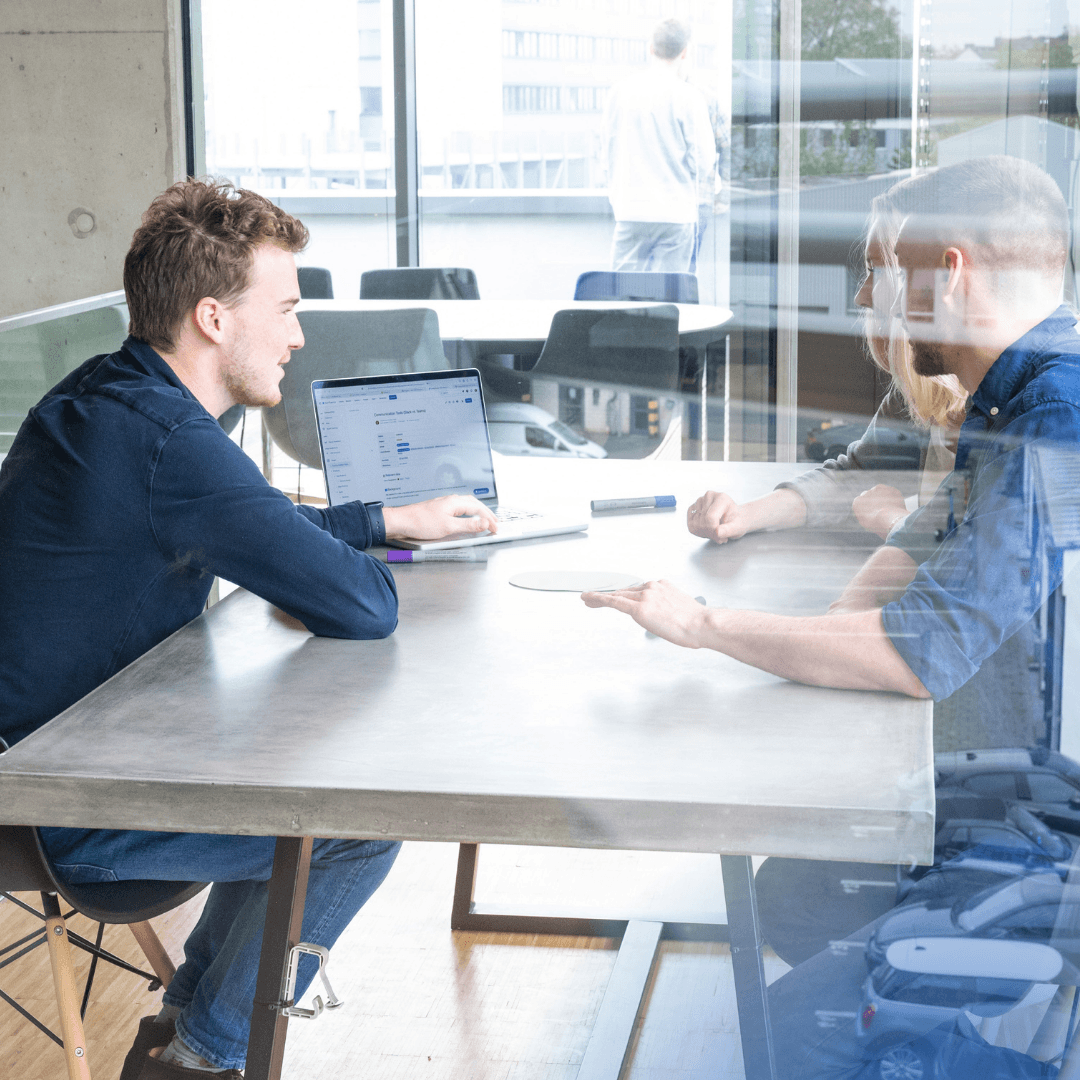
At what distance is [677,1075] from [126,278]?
1323 millimetres

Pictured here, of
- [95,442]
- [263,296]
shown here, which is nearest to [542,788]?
[95,442]

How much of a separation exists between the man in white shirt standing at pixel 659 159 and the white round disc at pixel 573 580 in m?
1.79

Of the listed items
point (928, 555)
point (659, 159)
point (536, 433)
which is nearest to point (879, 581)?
point (928, 555)

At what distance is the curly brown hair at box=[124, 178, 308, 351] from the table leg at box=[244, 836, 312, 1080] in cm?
69

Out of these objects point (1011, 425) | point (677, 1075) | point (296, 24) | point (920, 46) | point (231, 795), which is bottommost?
point (677, 1075)

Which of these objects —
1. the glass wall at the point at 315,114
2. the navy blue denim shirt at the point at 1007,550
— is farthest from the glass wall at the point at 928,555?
the glass wall at the point at 315,114

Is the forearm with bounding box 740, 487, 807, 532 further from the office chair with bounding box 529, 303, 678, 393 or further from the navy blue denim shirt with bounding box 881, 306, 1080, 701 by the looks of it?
the office chair with bounding box 529, 303, 678, 393

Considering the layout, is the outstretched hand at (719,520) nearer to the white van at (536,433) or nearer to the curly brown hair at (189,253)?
the curly brown hair at (189,253)

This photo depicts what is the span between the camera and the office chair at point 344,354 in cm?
347

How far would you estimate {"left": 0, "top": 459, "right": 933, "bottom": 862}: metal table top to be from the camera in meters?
0.97

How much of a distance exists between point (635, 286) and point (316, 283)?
970mm

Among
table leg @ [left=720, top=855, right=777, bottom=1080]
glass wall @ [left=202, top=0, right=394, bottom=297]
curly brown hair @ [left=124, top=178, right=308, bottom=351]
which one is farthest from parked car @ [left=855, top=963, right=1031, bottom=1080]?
glass wall @ [left=202, top=0, right=394, bottom=297]

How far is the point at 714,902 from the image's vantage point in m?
1.99

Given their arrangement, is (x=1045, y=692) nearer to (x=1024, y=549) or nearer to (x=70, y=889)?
(x=1024, y=549)
